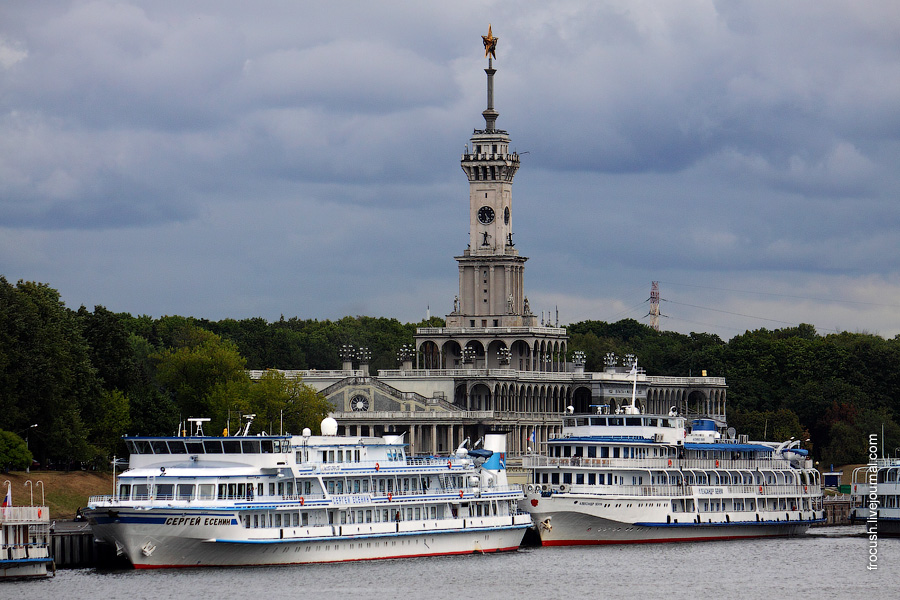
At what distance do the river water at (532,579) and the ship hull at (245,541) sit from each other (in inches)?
36.3

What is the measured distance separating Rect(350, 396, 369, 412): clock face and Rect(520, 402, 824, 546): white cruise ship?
58237mm

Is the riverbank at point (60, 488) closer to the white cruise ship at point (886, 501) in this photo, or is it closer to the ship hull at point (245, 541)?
the ship hull at point (245, 541)

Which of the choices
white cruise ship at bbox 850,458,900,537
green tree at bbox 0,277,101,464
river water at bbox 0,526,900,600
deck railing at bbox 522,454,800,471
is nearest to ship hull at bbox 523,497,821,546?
deck railing at bbox 522,454,800,471

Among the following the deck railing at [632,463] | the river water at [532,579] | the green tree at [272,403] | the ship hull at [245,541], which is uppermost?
the green tree at [272,403]

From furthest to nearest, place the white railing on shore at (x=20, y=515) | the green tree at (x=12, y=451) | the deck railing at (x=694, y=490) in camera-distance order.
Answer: the green tree at (x=12, y=451) → the deck railing at (x=694, y=490) → the white railing on shore at (x=20, y=515)

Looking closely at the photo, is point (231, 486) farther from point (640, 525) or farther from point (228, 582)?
point (640, 525)

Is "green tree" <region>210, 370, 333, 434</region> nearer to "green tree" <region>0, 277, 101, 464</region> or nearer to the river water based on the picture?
"green tree" <region>0, 277, 101, 464</region>

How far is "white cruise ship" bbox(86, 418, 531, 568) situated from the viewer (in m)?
109

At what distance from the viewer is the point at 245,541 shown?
4321 inches

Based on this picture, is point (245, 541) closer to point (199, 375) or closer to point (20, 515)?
point (20, 515)

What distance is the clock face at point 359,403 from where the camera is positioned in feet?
648

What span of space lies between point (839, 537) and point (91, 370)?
57.8 m

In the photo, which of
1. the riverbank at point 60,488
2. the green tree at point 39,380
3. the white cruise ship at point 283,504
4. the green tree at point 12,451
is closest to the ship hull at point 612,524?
the white cruise ship at point 283,504

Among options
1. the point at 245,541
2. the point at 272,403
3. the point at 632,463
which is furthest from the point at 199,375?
the point at 245,541
